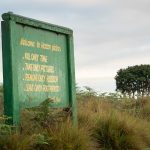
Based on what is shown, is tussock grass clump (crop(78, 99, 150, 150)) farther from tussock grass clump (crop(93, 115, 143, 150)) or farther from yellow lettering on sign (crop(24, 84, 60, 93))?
yellow lettering on sign (crop(24, 84, 60, 93))

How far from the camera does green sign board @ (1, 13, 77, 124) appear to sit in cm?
964

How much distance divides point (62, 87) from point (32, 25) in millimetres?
1465

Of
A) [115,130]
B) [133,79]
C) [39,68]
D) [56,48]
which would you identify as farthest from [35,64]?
[133,79]

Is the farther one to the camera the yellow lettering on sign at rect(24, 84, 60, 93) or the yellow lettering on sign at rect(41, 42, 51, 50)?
the yellow lettering on sign at rect(41, 42, 51, 50)

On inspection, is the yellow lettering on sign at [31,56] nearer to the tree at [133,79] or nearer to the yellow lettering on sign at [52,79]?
the yellow lettering on sign at [52,79]

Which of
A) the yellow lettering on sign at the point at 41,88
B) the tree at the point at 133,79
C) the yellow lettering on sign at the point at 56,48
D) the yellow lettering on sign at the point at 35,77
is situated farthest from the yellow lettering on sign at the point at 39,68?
the tree at the point at 133,79

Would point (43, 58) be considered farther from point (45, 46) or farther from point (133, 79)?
point (133, 79)

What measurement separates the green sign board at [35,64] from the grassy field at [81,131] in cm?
30

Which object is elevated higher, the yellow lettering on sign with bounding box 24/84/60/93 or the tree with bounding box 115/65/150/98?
the tree with bounding box 115/65/150/98

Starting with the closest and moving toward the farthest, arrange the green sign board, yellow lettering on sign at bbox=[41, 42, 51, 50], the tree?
the green sign board < yellow lettering on sign at bbox=[41, 42, 51, 50] < the tree

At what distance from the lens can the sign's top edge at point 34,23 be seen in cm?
972

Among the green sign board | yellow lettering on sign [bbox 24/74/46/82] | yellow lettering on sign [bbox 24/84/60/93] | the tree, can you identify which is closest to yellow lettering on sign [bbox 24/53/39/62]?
the green sign board

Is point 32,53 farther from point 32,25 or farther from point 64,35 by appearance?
point 64,35

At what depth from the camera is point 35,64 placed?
10367mm
